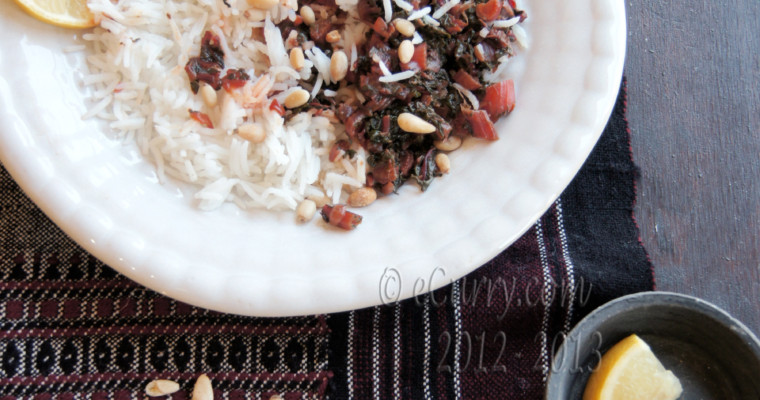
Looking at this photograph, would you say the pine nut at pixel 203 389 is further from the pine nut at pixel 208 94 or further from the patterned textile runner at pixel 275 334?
the pine nut at pixel 208 94

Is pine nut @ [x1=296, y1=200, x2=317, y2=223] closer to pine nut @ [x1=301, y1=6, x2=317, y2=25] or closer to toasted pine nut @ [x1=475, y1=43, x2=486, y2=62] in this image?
pine nut @ [x1=301, y1=6, x2=317, y2=25]

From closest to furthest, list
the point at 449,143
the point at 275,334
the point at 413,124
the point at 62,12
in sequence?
the point at 62,12 → the point at 413,124 → the point at 449,143 → the point at 275,334

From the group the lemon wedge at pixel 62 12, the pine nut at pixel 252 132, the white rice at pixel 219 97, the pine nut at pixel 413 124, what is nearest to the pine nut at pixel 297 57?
the white rice at pixel 219 97

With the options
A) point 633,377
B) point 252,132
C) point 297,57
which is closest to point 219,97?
point 252,132

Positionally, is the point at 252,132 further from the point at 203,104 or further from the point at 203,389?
the point at 203,389

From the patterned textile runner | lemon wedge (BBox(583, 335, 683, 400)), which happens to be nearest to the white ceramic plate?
the patterned textile runner

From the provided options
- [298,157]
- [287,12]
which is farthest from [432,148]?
[287,12]
